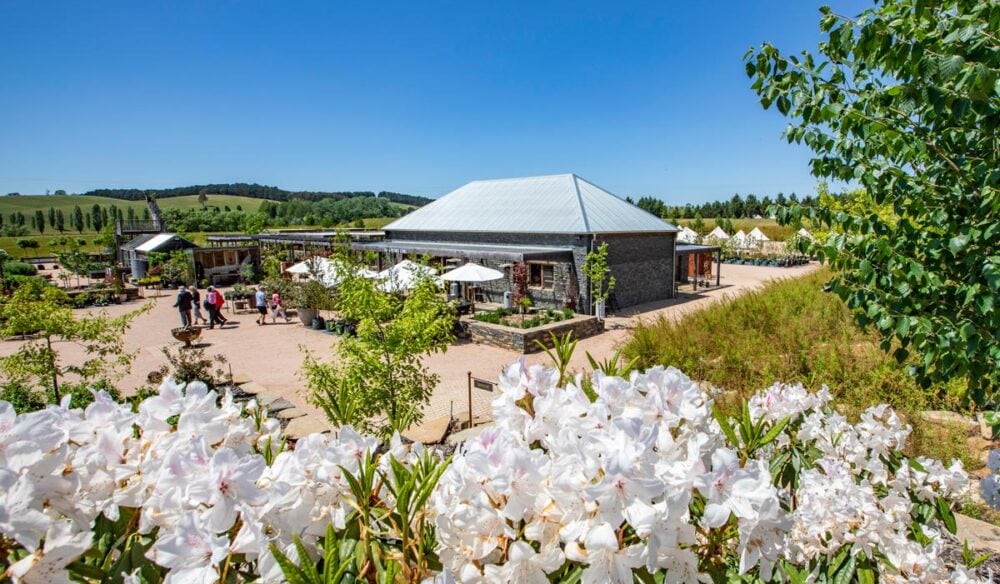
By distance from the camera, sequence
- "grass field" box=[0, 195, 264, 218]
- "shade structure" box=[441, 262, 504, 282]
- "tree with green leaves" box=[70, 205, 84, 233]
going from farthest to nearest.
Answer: "grass field" box=[0, 195, 264, 218]
"tree with green leaves" box=[70, 205, 84, 233]
"shade structure" box=[441, 262, 504, 282]

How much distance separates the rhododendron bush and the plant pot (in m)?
17.0

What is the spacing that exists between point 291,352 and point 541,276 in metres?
9.67

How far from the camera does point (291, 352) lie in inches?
560

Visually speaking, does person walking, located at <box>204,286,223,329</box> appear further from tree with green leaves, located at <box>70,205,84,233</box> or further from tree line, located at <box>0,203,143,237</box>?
tree with green leaves, located at <box>70,205,84,233</box>

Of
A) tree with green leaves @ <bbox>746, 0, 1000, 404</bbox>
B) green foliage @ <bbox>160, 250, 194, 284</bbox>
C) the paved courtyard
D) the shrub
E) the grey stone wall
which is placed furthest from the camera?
green foliage @ <bbox>160, 250, 194, 284</bbox>

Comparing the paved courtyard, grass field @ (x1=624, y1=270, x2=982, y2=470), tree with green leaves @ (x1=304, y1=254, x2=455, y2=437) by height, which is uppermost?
tree with green leaves @ (x1=304, y1=254, x2=455, y2=437)

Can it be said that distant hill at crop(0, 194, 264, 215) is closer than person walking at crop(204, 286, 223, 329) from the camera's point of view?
No

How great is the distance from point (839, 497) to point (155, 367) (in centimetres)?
1484

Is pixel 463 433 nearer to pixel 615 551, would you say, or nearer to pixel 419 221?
pixel 615 551

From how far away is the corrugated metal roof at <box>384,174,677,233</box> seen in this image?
20.7 m

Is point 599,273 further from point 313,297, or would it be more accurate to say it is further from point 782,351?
point 313,297

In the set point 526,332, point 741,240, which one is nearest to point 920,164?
point 526,332

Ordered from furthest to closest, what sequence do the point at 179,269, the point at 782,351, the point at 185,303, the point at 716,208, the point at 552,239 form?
the point at 716,208
the point at 179,269
the point at 552,239
the point at 185,303
the point at 782,351

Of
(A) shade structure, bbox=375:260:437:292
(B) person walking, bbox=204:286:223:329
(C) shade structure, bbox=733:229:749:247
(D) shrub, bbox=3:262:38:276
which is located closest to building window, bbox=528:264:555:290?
(A) shade structure, bbox=375:260:437:292
